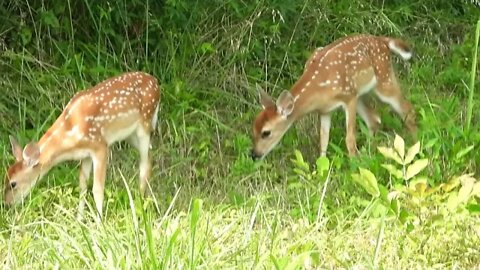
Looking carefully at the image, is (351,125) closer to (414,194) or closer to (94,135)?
(94,135)

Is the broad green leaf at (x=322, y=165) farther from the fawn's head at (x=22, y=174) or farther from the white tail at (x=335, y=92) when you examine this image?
the fawn's head at (x=22, y=174)

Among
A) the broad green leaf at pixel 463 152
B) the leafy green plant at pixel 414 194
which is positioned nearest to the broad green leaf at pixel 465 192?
the leafy green plant at pixel 414 194

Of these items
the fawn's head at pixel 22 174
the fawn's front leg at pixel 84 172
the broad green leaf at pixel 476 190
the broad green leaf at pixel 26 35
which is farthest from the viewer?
the broad green leaf at pixel 26 35

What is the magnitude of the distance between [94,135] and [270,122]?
1.46 m

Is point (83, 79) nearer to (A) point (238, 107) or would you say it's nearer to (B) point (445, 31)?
(A) point (238, 107)

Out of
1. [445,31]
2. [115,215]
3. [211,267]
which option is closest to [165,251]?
[211,267]

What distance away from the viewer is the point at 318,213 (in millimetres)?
6426

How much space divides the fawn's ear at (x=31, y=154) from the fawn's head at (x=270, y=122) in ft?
5.40

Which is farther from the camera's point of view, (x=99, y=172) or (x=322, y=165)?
(x=99, y=172)

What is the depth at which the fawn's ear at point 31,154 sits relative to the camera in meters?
7.27

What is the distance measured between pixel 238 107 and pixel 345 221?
2590 millimetres

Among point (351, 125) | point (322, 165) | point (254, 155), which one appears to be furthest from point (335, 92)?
point (322, 165)

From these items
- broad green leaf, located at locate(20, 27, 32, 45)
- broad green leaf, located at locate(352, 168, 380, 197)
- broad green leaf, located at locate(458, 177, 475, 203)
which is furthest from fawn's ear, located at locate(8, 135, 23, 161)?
broad green leaf, located at locate(458, 177, 475, 203)

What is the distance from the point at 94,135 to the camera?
24.6 ft
